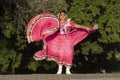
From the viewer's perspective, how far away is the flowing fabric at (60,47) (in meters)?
16.0

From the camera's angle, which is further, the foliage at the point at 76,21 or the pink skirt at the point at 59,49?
the foliage at the point at 76,21

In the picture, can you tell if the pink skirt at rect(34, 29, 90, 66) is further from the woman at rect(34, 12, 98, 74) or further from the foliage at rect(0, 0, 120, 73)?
the foliage at rect(0, 0, 120, 73)

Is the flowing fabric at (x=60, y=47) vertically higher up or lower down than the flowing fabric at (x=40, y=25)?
lower down

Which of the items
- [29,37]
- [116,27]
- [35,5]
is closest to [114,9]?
[116,27]

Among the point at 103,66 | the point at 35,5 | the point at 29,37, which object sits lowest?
the point at 103,66

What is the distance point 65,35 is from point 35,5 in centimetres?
262

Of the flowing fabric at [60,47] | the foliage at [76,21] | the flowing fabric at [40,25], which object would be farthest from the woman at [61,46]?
the foliage at [76,21]

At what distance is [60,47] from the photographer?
52.6 feet

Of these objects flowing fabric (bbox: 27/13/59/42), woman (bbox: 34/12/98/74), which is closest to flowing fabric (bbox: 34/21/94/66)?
woman (bbox: 34/12/98/74)

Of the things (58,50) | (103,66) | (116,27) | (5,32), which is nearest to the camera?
(58,50)

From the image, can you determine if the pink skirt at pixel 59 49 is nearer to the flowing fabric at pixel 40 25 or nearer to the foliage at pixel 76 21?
the flowing fabric at pixel 40 25

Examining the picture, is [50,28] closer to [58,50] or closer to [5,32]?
[58,50]

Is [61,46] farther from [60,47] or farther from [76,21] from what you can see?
[76,21]

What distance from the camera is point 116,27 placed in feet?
72.5
